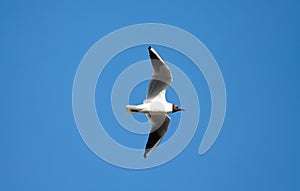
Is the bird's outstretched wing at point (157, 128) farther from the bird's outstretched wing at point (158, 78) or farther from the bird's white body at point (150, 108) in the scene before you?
the bird's outstretched wing at point (158, 78)

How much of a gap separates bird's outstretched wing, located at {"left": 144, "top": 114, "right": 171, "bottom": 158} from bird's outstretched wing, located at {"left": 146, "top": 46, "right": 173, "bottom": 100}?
33.8 inches

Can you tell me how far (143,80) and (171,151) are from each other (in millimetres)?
3283

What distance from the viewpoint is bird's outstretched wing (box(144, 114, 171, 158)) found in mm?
22656

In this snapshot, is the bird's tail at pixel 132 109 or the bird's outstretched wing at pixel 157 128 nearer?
the bird's tail at pixel 132 109

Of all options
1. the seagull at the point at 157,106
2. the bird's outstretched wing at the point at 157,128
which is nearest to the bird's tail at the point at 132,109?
the seagull at the point at 157,106

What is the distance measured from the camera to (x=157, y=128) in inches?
896

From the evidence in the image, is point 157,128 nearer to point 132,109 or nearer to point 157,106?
point 157,106

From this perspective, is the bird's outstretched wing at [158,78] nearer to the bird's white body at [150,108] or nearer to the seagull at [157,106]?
the seagull at [157,106]

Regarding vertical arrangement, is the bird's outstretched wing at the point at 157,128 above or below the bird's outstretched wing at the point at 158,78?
below

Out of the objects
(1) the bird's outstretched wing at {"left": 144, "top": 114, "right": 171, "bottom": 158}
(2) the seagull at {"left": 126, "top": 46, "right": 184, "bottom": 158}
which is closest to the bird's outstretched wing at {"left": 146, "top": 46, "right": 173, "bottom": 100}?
(2) the seagull at {"left": 126, "top": 46, "right": 184, "bottom": 158}

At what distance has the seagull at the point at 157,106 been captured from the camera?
21.3 metres

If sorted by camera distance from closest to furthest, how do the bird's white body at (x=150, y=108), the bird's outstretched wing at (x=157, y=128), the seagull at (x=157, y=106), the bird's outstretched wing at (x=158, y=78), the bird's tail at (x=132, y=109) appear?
the bird's outstretched wing at (x=158, y=78), the seagull at (x=157, y=106), the bird's tail at (x=132, y=109), the bird's white body at (x=150, y=108), the bird's outstretched wing at (x=157, y=128)

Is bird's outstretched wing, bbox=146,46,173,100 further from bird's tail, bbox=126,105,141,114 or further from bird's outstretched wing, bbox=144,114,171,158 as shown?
bird's outstretched wing, bbox=144,114,171,158

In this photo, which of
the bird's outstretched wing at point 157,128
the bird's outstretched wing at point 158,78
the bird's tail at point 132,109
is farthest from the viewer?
the bird's outstretched wing at point 157,128
